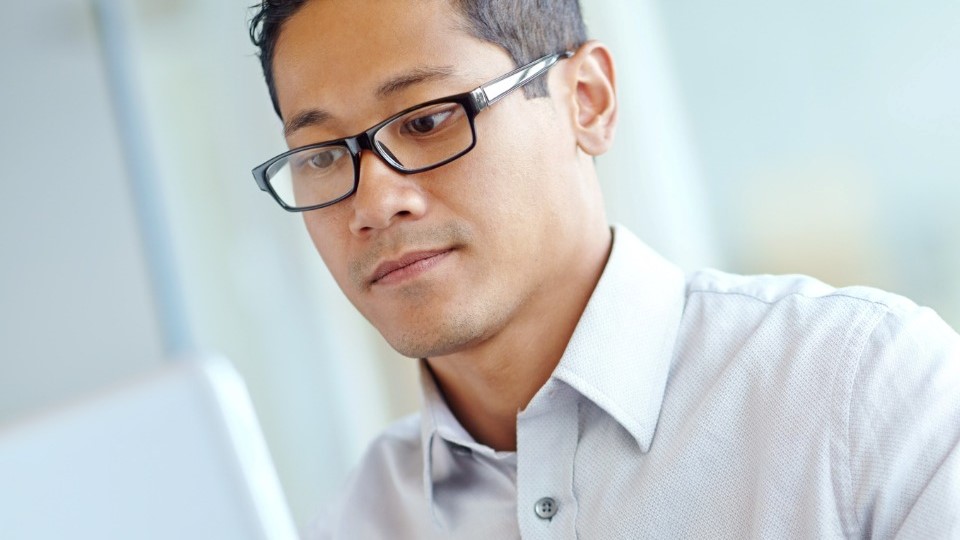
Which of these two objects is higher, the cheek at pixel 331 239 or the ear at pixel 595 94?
the ear at pixel 595 94

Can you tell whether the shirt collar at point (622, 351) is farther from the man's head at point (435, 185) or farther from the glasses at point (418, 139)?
the glasses at point (418, 139)

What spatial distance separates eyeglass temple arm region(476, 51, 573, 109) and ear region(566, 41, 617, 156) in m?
0.07

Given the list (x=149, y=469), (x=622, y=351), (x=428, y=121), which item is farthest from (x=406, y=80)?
(x=149, y=469)

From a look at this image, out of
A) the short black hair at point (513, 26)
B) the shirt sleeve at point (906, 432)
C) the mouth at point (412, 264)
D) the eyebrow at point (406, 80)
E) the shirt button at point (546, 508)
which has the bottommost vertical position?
the shirt button at point (546, 508)

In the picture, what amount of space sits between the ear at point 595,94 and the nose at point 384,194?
293 millimetres

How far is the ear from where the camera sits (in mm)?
1333

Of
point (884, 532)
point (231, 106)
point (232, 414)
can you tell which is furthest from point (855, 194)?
point (231, 106)

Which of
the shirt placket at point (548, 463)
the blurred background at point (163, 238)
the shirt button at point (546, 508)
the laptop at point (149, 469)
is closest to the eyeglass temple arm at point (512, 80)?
the shirt placket at point (548, 463)

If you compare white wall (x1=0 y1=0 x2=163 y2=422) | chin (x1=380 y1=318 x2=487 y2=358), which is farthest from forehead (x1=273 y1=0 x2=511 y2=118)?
white wall (x1=0 y1=0 x2=163 y2=422)

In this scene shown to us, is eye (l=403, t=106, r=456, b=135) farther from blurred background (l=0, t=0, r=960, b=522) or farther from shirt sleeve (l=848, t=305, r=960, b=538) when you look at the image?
blurred background (l=0, t=0, r=960, b=522)

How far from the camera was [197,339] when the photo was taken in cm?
281

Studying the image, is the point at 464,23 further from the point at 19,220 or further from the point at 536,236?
the point at 19,220

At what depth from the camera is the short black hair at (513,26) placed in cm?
122

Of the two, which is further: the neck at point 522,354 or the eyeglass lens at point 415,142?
the neck at point 522,354
